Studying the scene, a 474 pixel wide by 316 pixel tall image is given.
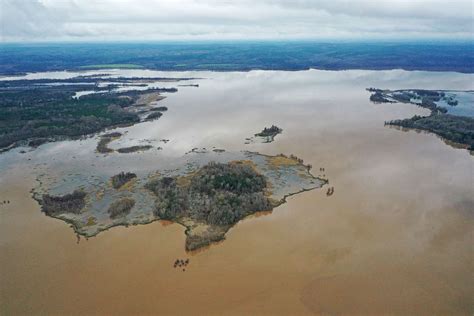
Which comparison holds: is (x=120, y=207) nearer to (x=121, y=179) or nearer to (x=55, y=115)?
(x=121, y=179)

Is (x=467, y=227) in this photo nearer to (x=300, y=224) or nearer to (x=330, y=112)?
(x=300, y=224)

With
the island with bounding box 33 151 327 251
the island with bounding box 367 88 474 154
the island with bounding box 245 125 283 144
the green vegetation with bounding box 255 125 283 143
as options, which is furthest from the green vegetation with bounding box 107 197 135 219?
the island with bounding box 367 88 474 154

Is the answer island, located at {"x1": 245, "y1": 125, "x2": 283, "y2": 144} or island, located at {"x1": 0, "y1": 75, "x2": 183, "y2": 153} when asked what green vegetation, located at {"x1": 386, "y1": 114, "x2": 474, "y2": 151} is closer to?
island, located at {"x1": 245, "y1": 125, "x2": 283, "y2": 144}

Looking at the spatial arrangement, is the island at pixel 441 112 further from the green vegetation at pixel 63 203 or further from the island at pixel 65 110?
the green vegetation at pixel 63 203

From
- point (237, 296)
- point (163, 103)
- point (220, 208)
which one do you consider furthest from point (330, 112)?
point (237, 296)

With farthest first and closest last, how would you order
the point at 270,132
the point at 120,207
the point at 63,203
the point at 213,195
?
1. the point at 270,132
2. the point at 213,195
3. the point at 63,203
4. the point at 120,207

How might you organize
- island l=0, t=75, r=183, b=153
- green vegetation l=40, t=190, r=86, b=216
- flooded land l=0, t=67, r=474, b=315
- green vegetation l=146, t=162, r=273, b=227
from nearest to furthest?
flooded land l=0, t=67, r=474, b=315 < green vegetation l=146, t=162, r=273, b=227 < green vegetation l=40, t=190, r=86, b=216 < island l=0, t=75, r=183, b=153

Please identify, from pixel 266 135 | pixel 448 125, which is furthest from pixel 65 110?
pixel 448 125
